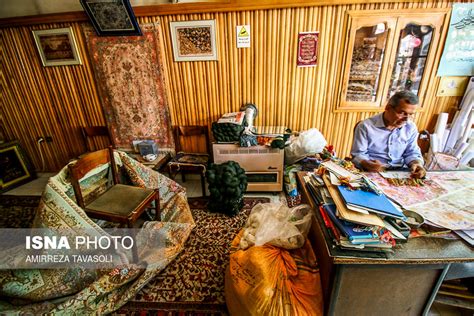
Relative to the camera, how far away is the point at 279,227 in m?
1.37

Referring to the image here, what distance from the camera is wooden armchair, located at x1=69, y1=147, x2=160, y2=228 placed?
63.7 inches

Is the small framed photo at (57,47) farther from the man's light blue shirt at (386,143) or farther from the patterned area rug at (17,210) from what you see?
the man's light blue shirt at (386,143)

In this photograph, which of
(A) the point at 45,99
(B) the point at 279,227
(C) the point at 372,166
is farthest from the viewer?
(A) the point at 45,99

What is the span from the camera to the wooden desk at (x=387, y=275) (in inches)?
33.8

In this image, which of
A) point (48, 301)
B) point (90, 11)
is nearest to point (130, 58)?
point (90, 11)

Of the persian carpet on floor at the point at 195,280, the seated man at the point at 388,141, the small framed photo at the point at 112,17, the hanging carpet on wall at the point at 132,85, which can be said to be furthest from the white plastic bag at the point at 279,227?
the small framed photo at the point at 112,17

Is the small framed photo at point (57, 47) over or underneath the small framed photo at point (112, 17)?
underneath

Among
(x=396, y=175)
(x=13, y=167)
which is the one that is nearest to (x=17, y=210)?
(x=13, y=167)

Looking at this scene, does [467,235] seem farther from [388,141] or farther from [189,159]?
[189,159]

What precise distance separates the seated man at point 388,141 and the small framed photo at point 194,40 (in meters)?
1.96

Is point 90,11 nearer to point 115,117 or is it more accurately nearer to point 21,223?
point 115,117

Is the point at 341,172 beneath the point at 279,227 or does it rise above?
above

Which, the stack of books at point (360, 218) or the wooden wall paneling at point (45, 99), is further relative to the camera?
the wooden wall paneling at point (45, 99)

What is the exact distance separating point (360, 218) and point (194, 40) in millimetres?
2663
